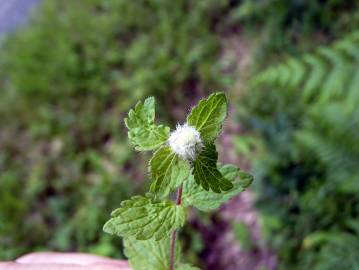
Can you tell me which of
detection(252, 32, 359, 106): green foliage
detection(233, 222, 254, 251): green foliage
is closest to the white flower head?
detection(252, 32, 359, 106): green foliage

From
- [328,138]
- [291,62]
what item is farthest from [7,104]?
[328,138]

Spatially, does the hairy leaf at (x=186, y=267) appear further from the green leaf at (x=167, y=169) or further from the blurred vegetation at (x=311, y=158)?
the blurred vegetation at (x=311, y=158)

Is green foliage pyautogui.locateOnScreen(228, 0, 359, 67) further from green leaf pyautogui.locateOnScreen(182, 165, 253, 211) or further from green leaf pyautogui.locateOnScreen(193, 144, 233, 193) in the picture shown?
green leaf pyautogui.locateOnScreen(193, 144, 233, 193)

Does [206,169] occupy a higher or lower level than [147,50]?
lower

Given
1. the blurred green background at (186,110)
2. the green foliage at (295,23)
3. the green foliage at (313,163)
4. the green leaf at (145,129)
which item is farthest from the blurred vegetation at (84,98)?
the green leaf at (145,129)

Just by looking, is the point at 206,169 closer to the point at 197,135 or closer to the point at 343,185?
the point at 197,135
